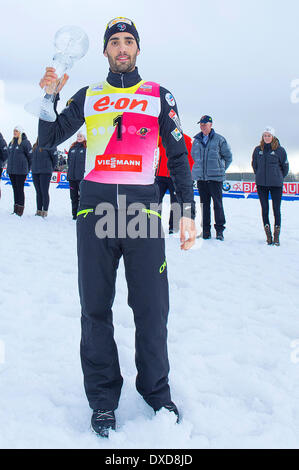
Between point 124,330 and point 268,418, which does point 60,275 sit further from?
point 268,418

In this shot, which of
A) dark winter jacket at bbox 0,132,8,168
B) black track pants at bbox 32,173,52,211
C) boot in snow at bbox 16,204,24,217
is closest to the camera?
dark winter jacket at bbox 0,132,8,168

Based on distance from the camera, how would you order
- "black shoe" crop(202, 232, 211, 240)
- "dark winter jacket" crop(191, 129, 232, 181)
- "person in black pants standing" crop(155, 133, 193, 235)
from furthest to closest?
1. "black shoe" crop(202, 232, 211, 240)
2. "dark winter jacket" crop(191, 129, 232, 181)
3. "person in black pants standing" crop(155, 133, 193, 235)

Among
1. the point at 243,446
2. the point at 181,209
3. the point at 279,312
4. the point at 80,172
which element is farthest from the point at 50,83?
the point at 80,172

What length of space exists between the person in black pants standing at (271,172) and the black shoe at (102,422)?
18.9ft

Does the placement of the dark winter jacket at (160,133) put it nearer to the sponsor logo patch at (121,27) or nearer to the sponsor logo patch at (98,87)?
the sponsor logo patch at (98,87)

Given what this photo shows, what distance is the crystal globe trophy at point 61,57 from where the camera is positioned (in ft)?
7.27

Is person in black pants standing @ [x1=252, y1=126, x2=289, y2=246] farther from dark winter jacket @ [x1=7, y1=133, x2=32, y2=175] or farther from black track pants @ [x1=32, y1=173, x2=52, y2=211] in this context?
dark winter jacket @ [x1=7, y1=133, x2=32, y2=175]

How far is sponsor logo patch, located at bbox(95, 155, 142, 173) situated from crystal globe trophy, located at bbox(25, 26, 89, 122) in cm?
41

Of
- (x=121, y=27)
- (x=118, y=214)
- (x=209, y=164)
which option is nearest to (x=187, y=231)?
(x=118, y=214)

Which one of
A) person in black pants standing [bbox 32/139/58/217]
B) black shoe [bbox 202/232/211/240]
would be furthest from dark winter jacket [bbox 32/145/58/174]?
black shoe [bbox 202/232/211/240]

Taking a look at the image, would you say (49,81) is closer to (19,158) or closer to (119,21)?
(119,21)

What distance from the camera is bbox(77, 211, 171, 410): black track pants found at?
2.17 metres

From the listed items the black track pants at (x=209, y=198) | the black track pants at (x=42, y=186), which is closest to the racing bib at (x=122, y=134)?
the black track pants at (x=209, y=198)
